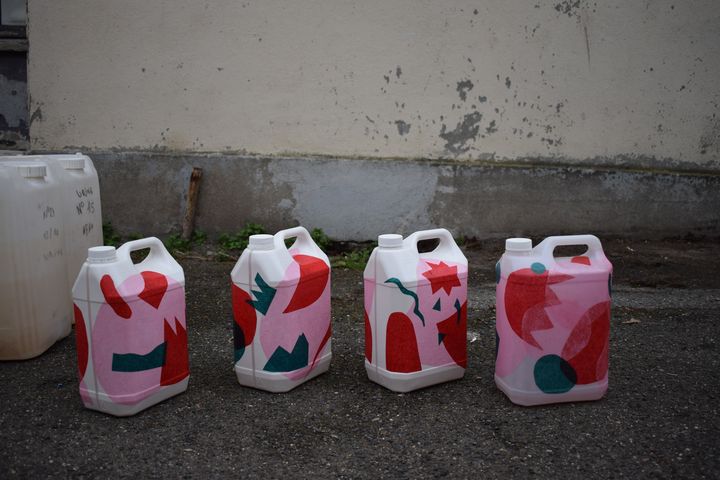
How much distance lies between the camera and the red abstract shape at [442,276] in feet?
8.30

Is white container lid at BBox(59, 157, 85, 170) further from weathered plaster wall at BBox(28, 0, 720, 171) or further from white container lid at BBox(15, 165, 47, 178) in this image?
weathered plaster wall at BBox(28, 0, 720, 171)

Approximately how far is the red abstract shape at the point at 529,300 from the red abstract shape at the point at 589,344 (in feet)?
0.43

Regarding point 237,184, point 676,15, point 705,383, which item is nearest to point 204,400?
point 705,383

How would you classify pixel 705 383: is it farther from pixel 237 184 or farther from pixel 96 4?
pixel 96 4

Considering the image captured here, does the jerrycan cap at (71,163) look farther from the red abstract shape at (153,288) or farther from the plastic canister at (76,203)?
the red abstract shape at (153,288)

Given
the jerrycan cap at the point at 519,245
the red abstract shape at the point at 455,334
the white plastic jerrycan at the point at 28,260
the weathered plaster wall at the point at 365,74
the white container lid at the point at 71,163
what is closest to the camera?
the jerrycan cap at the point at 519,245

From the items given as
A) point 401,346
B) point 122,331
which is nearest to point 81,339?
point 122,331

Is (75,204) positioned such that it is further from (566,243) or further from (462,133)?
(462,133)

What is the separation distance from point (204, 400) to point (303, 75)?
10.4ft

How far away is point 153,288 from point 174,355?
0.31 metres

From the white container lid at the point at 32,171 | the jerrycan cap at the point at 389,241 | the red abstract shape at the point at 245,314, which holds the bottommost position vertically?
the red abstract shape at the point at 245,314

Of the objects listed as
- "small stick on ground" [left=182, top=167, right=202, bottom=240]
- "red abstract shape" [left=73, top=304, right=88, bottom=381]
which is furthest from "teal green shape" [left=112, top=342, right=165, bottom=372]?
"small stick on ground" [left=182, top=167, right=202, bottom=240]

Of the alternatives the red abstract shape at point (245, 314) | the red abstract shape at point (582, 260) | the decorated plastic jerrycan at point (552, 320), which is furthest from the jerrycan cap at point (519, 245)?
the red abstract shape at point (245, 314)

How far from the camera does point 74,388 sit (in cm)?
263
